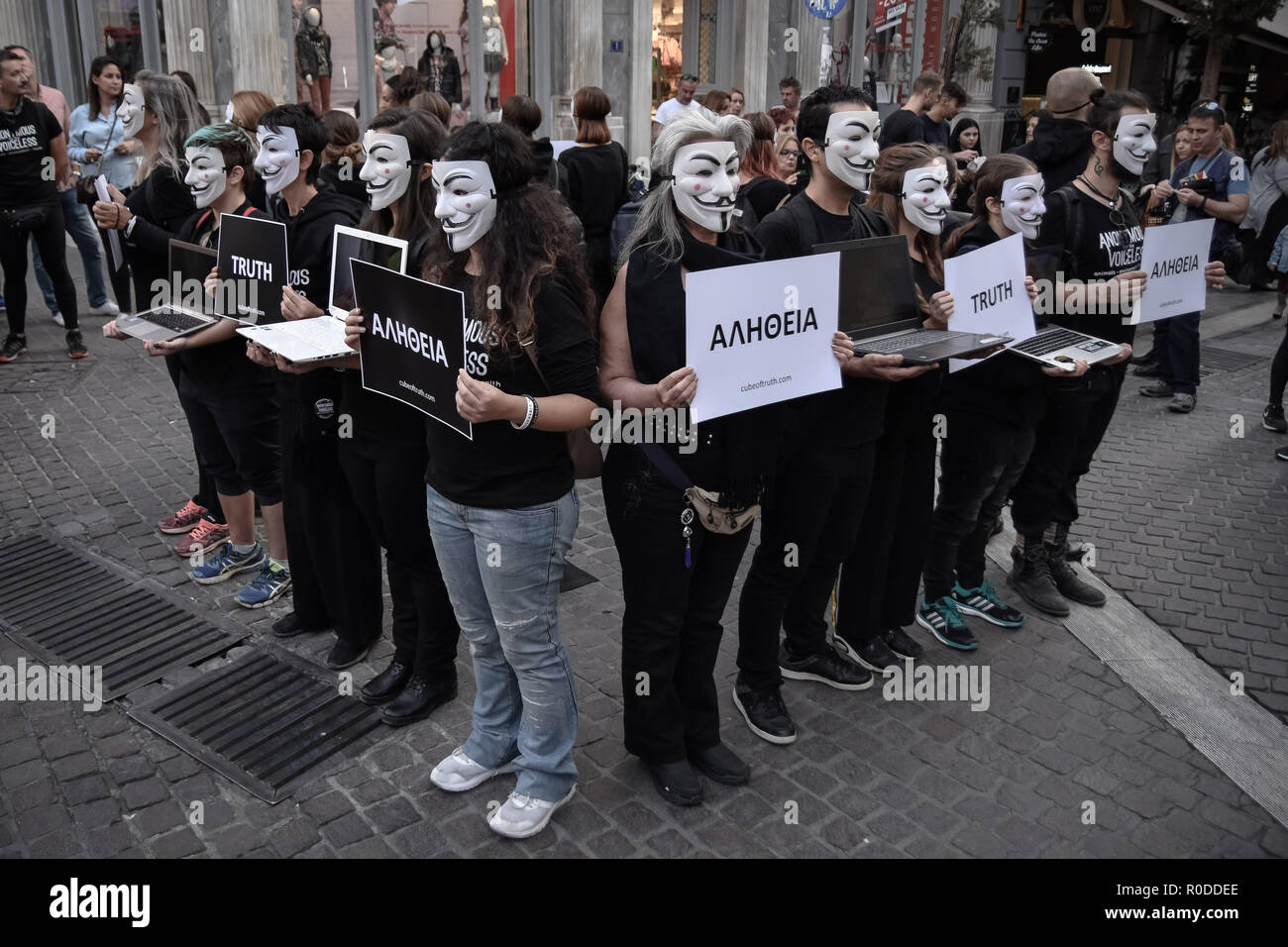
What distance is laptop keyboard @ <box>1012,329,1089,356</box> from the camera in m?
4.50

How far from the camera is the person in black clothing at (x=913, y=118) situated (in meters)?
8.72

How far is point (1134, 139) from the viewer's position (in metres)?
4.79

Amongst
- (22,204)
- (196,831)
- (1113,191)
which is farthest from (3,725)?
(22,204)

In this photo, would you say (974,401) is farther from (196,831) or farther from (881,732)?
(196,831)

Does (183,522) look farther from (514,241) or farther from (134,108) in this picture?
(514,241)

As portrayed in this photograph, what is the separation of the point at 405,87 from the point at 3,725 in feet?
20.9

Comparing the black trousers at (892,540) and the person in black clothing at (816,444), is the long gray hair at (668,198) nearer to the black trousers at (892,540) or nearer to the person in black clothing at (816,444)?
the person in black clothing at (816,444)

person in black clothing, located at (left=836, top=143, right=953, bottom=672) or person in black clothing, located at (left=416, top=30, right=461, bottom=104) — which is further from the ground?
person in black clothing, located at (left=416, top=30, right=461, bottom=104)

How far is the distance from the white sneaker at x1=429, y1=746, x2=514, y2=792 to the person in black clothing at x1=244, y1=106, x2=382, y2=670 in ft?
3.34

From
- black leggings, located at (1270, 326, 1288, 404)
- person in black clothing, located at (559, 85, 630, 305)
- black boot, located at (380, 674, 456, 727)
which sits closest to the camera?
black boot, located at (380, 674, 456, 727)

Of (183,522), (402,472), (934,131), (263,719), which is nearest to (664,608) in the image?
(402,472)

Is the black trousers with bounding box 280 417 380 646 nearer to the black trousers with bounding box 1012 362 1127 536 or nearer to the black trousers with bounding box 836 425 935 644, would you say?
the black trousers with bounding box 836 425 935 644

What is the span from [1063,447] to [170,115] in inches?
194

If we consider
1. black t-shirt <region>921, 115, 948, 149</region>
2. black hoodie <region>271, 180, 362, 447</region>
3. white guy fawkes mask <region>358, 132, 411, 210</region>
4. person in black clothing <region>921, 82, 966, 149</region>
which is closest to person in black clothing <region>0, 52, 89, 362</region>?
black hoodie <region>271, 180, 362, 447</region>
